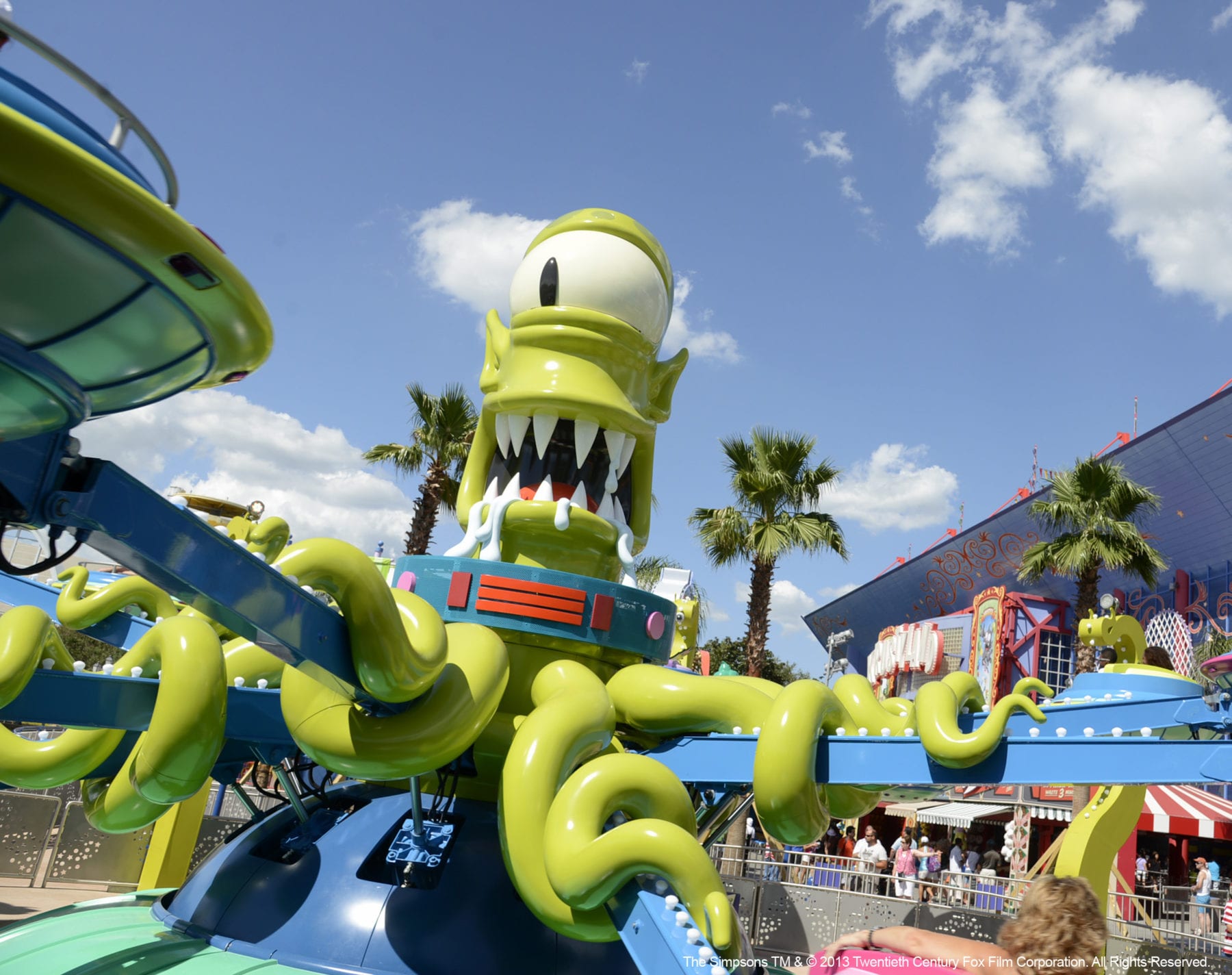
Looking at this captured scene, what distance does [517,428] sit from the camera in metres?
5.95

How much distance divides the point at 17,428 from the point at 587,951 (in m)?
3.20

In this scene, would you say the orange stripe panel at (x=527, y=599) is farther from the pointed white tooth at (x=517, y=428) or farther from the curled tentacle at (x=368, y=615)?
the curled tentacle at (x=368, y=615)

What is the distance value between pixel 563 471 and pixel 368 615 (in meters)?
2.45

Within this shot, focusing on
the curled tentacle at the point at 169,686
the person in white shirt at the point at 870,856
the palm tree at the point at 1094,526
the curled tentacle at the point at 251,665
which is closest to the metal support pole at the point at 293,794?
the curled tentacle at the point at 251,665

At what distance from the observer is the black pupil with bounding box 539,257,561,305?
19.5ft

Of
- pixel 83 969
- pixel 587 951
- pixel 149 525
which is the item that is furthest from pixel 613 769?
pixel 83 969

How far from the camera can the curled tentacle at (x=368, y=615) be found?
3.59 m

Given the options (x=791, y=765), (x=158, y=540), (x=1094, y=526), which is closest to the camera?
(x=158, y=540)

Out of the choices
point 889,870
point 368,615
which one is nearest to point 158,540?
point 368,615

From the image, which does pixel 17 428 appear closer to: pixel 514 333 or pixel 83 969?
pixel 83 969

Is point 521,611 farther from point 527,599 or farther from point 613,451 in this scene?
point 613,451

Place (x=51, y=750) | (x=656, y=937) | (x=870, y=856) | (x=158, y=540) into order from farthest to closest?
(x=870, y=856), (x=51, y=750), (x=656, y=937), (x=158, y=540)

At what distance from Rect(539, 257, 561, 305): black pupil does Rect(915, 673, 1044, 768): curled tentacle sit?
3.01 metres

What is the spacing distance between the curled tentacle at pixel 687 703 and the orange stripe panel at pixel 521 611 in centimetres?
47
